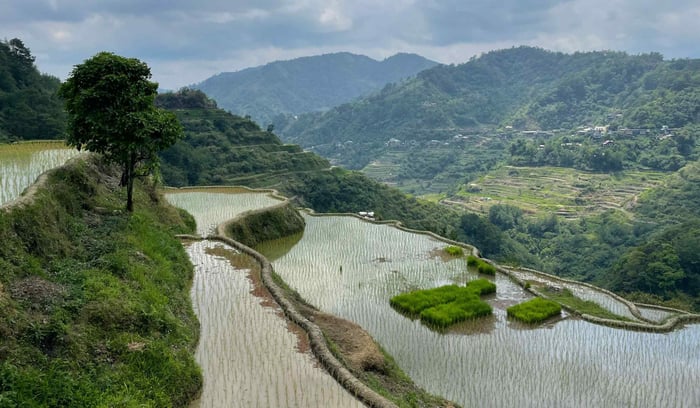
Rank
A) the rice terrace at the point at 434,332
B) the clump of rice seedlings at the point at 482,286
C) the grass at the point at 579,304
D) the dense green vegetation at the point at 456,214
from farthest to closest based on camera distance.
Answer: the dense green vegetation at the point at 456,214
the clump of rice seedlings at the point at 482,286
the grass at the point at 579,304
the rice terrace at the point at 434,332

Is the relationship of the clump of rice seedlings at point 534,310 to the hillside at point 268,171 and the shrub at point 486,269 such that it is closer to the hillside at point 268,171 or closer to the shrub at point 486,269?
the shrub at point 486,269

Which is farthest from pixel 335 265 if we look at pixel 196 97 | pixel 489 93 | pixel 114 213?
pixel 489 93

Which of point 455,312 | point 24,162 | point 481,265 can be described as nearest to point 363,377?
point 455,312

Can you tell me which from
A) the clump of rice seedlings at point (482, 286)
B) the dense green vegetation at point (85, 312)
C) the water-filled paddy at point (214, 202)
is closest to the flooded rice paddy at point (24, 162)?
the dense green vegetation at point (85, 312)

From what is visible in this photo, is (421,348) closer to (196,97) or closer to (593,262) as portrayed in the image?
(593,262)

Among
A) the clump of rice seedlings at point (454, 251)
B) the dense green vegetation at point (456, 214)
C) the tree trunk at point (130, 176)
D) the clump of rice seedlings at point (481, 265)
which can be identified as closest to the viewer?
the tree trunk at point (130, 176)
